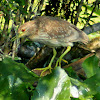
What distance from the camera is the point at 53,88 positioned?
107 centimetres

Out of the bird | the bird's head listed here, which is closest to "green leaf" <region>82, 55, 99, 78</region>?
the bird

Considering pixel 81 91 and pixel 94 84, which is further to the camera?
pixel 94 84

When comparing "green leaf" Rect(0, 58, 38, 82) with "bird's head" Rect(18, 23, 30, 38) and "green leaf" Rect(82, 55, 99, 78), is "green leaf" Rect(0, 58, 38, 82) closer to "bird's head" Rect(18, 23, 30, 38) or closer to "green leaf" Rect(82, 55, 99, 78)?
"green leaf" Rect(82, 55, 99, 78)

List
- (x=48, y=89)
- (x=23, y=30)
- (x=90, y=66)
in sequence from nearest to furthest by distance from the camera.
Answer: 1. (x=48, y=89)
2. (x=90, y=66)
3. (x=23, y=30)

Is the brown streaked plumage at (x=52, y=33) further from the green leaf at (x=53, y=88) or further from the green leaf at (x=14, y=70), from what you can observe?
the green leaf at (x=53, y=88)

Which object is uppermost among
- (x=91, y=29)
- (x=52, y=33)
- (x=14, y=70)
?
(x=14, y=70)

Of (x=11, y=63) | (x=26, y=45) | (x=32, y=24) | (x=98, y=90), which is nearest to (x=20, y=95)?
(x=11, y=63)

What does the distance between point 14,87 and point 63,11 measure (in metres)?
2.40

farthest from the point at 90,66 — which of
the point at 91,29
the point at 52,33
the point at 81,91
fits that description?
the point at 91,29

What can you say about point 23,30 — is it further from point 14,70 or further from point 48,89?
point 48,89

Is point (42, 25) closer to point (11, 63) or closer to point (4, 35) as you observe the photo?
point (4, 35)

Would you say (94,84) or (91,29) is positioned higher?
(94,84)

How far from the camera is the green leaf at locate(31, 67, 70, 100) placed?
1.05m

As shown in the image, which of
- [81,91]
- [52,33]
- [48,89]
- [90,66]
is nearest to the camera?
[48,89]
